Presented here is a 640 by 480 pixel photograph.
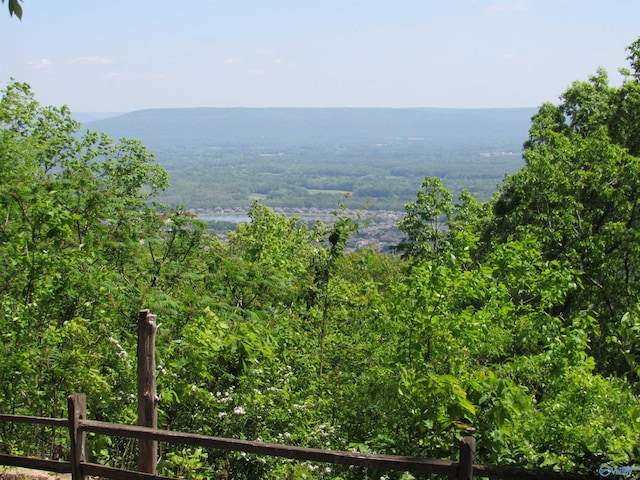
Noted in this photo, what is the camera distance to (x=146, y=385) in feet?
15.7

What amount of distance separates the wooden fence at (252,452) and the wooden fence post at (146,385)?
124 mm

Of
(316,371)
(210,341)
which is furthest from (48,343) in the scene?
(316,371)

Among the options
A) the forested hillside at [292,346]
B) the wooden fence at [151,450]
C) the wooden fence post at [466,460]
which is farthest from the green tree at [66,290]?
the wooden fence post at [466,460]

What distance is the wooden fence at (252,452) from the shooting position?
3693 mm

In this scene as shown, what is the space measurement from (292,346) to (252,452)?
356 centimetres

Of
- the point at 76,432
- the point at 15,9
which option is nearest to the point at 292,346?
the point at 76,432

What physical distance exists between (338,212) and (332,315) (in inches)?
60.0

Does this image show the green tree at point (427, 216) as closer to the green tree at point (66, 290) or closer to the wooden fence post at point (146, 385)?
the green tree at point (66, 290)

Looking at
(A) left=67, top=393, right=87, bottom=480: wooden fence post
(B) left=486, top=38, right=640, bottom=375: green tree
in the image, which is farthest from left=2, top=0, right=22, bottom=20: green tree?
(B) left=486, top=38, right=640, bottom=375: green tree

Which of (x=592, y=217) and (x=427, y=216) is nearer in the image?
(x=592, y=217)

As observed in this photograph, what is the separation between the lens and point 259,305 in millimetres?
8672

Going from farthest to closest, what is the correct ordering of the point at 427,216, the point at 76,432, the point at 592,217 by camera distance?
the point at 427,216
the point at 592,217
the point at 76,432

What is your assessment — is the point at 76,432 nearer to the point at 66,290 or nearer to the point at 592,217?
the point at 66,290

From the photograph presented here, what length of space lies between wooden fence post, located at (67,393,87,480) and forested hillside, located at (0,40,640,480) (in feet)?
2.11
